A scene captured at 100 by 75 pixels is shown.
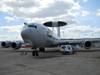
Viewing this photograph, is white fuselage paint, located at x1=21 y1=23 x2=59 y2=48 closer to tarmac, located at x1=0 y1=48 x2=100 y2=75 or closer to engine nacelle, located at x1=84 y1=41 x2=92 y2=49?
tarmac, located at x1=0 y1=48 x2=100 y2=75

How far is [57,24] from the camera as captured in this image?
61219 mm

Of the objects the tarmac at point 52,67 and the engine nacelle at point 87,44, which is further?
the engine nacelle at point 87,44

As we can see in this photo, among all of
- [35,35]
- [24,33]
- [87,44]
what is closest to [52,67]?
[24,33]

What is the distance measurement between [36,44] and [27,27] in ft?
9.35

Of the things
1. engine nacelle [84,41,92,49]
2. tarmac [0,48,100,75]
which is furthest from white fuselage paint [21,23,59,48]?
engine nacelle [84,41,92,49]

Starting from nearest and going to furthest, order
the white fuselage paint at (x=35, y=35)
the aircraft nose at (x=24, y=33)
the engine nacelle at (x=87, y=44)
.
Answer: the aircraft nose at (x=24, y=33)
the white fuselage paint at (x=35, y=35)
the engine nacelle at (x=87, y=44)

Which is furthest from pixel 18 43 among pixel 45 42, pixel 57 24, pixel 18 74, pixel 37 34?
pixel 18 74

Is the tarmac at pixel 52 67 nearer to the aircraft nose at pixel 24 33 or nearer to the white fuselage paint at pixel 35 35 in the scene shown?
the aircraft nose at pixel 24 33

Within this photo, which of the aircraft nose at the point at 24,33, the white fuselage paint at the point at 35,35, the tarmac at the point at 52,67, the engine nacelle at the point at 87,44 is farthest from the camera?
the engine nacelle at the point at 87,44

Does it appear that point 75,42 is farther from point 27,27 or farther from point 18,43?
point 27,27

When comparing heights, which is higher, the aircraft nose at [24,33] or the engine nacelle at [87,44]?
the aircraft nose at [24,33]

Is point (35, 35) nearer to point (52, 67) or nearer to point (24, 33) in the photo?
point (24, 33)

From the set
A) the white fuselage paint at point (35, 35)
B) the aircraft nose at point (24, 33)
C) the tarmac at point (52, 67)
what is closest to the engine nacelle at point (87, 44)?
the white fuselage paint at point (35, 35)

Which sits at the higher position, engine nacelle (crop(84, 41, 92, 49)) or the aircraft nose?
the aircraft nose
